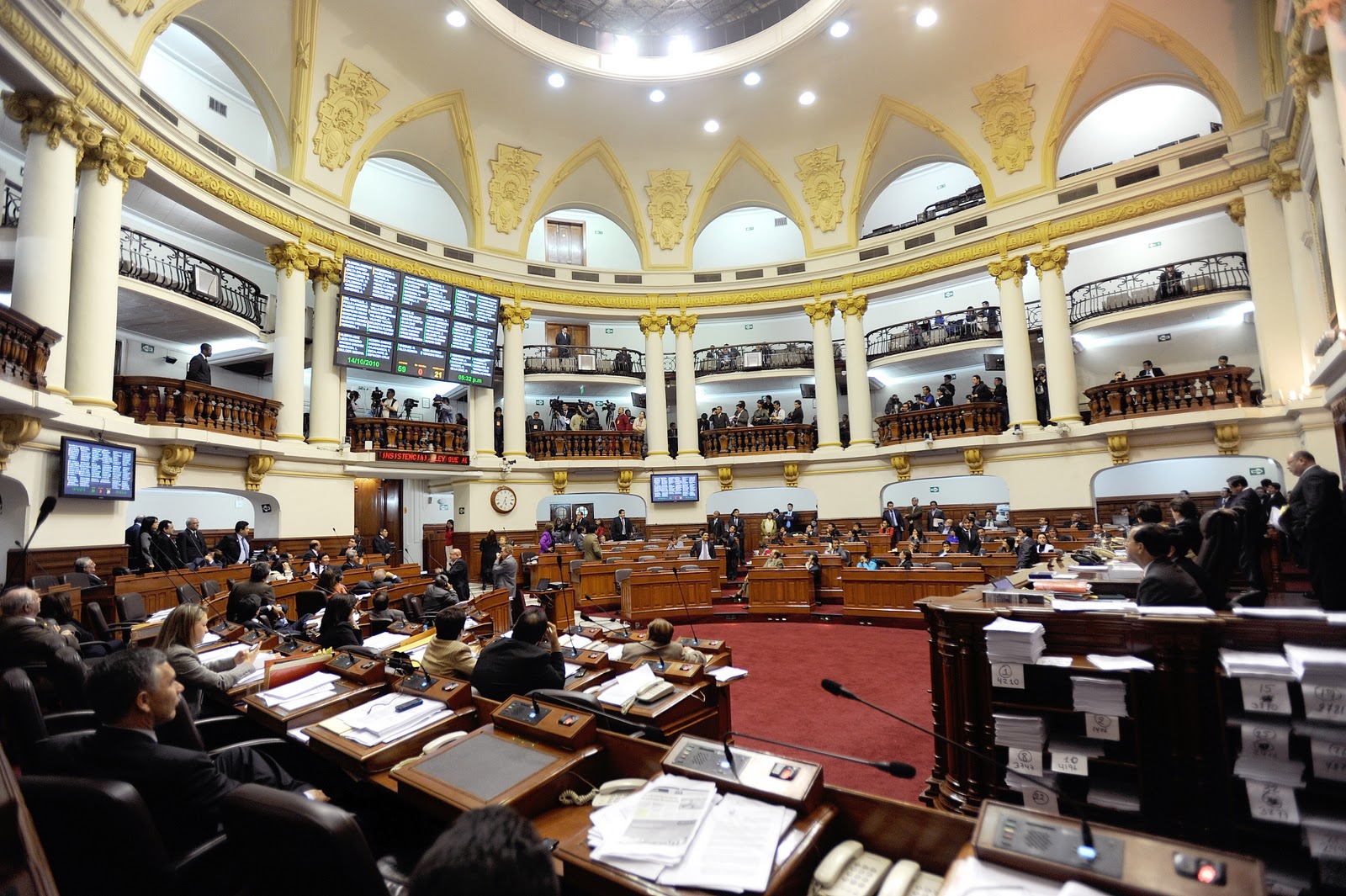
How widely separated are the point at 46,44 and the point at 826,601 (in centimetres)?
1224

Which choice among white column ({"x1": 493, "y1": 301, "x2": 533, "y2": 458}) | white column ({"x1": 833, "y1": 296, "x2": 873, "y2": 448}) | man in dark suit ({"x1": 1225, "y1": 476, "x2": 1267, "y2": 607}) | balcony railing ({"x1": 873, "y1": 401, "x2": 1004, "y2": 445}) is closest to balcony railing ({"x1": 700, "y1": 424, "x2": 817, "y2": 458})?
white column ({"x1": 833, "y1": 296, "x2": 873, "y2": 448})

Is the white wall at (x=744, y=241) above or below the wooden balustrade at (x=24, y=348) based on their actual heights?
above

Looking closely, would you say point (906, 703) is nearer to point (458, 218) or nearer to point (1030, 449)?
point (1030, 449)

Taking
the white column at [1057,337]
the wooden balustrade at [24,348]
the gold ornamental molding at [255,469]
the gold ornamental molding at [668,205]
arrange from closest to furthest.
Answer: the wooden balustrade at [24,348] < the gold ornamental molding at [255,469] < the white column at [1057,337] < the gold ornamental molding at [668,205]

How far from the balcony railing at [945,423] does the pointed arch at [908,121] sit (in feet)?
15.8

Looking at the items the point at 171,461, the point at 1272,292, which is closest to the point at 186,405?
the point at 171,461

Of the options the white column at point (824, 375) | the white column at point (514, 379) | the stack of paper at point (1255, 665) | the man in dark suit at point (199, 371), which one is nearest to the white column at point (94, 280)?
the man in dark suit at point (199, 371)

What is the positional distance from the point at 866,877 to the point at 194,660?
349 cm

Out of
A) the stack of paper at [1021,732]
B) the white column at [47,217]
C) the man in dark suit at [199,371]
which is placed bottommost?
the stack of paper at [1021,732]

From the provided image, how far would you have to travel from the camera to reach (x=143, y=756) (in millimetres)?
1961

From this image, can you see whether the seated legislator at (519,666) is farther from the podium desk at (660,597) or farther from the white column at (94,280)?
the white column at (94,280)

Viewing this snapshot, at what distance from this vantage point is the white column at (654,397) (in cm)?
1656

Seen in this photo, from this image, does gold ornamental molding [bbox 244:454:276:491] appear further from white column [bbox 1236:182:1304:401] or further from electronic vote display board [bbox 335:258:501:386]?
white column [bbox 1236:182:1304:401]

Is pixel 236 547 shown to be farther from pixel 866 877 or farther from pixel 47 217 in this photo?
pixel 866 877
